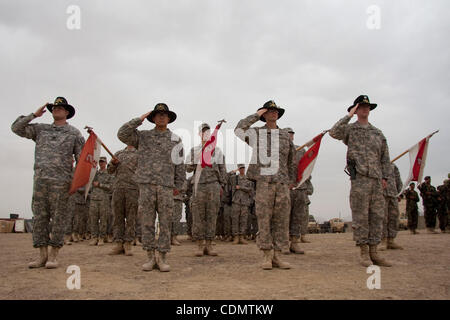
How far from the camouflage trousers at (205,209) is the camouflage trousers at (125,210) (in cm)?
135

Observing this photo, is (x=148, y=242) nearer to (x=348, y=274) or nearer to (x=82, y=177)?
(x=82, y=177)

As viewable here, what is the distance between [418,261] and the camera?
5.91 meters

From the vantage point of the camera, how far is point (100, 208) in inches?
438

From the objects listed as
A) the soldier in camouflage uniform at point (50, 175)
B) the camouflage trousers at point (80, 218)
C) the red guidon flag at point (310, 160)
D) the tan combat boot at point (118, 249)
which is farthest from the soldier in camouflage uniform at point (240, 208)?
the soldier in camouflage uniform at point (50, 175)

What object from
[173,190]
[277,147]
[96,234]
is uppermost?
[277,147]

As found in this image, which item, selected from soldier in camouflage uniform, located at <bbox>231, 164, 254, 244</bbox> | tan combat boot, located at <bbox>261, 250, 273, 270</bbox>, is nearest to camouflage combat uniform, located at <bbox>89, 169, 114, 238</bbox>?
soldier in camouflage uniform, located at <bbox>231, 164, 254, 244</bbox>

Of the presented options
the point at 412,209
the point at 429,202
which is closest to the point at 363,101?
the point at 412,209

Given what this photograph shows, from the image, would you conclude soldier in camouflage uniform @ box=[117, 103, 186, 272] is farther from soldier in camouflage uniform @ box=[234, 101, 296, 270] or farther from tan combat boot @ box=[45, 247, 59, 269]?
tan combat boot @ box=[45, 247, 59, 269]

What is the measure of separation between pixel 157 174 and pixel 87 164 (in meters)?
1.37

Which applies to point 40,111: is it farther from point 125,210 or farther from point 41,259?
point 125,210
